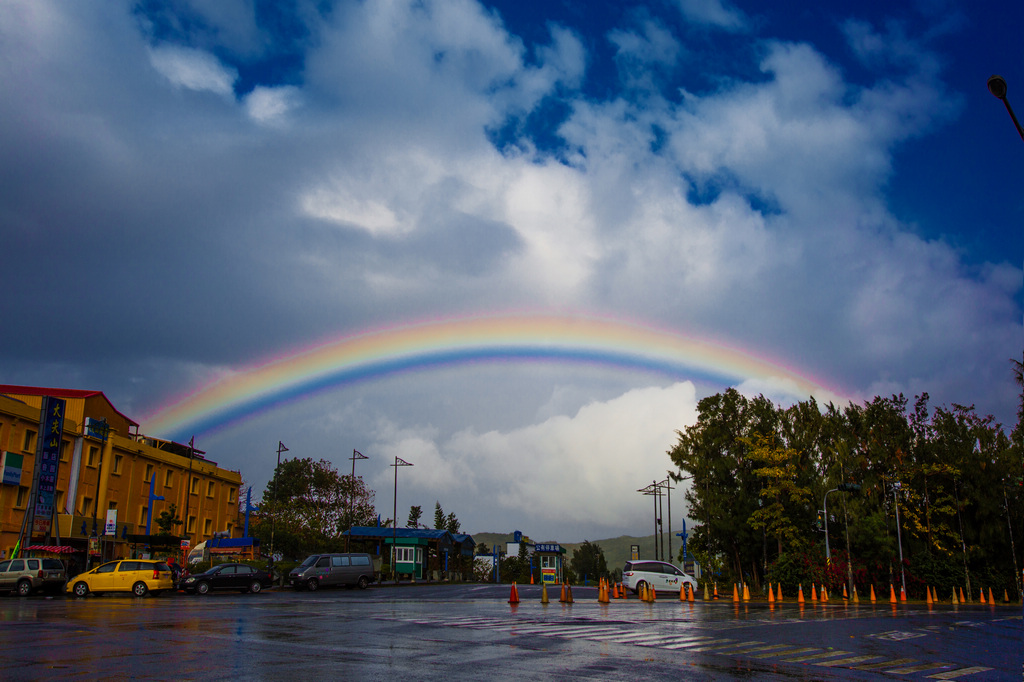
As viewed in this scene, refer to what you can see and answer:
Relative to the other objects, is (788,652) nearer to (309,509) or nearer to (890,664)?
(890,664)

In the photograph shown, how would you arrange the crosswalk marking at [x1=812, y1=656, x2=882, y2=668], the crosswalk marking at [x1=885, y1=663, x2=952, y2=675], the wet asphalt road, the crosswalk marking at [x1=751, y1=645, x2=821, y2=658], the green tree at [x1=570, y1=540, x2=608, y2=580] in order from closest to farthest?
the wet asphalt road, the crosswalk marking at [x1=885, y1=663, x2=952, y2=675], the crosswalk marking at [x1=812, y1=656, x2=882, y2=668], the crosswalk marking at [x1=751, y1=645, x2=821, y2=658], the green tree at [x1=570, y1=540, x2=608, y2=580]

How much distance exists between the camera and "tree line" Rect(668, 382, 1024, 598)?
44.3 m

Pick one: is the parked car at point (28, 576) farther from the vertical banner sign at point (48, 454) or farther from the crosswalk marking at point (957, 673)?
the crosswalk marking at point (957, 673)

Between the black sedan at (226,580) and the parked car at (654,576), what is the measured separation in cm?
1901

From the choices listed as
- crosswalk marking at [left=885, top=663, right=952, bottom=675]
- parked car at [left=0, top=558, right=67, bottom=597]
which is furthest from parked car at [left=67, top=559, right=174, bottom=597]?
crosswalk marking at [left=885, top=663, right=952, bottom=675]

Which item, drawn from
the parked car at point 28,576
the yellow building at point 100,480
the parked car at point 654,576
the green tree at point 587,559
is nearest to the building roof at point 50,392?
the yellow building at point 100,480

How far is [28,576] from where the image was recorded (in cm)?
3272

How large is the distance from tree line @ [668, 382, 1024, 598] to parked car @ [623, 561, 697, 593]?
967 centimetres

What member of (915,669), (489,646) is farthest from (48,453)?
(915,669)

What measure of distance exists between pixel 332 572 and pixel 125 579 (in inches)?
435

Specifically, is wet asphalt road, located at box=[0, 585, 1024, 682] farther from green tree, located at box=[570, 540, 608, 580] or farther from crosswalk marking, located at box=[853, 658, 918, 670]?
green tree, located at box=[570, 540, 608, 580]

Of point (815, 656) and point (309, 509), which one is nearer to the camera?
point (815, 656)

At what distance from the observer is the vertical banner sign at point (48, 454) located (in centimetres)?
4294

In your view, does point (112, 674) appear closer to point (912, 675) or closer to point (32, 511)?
point (912, 675)
